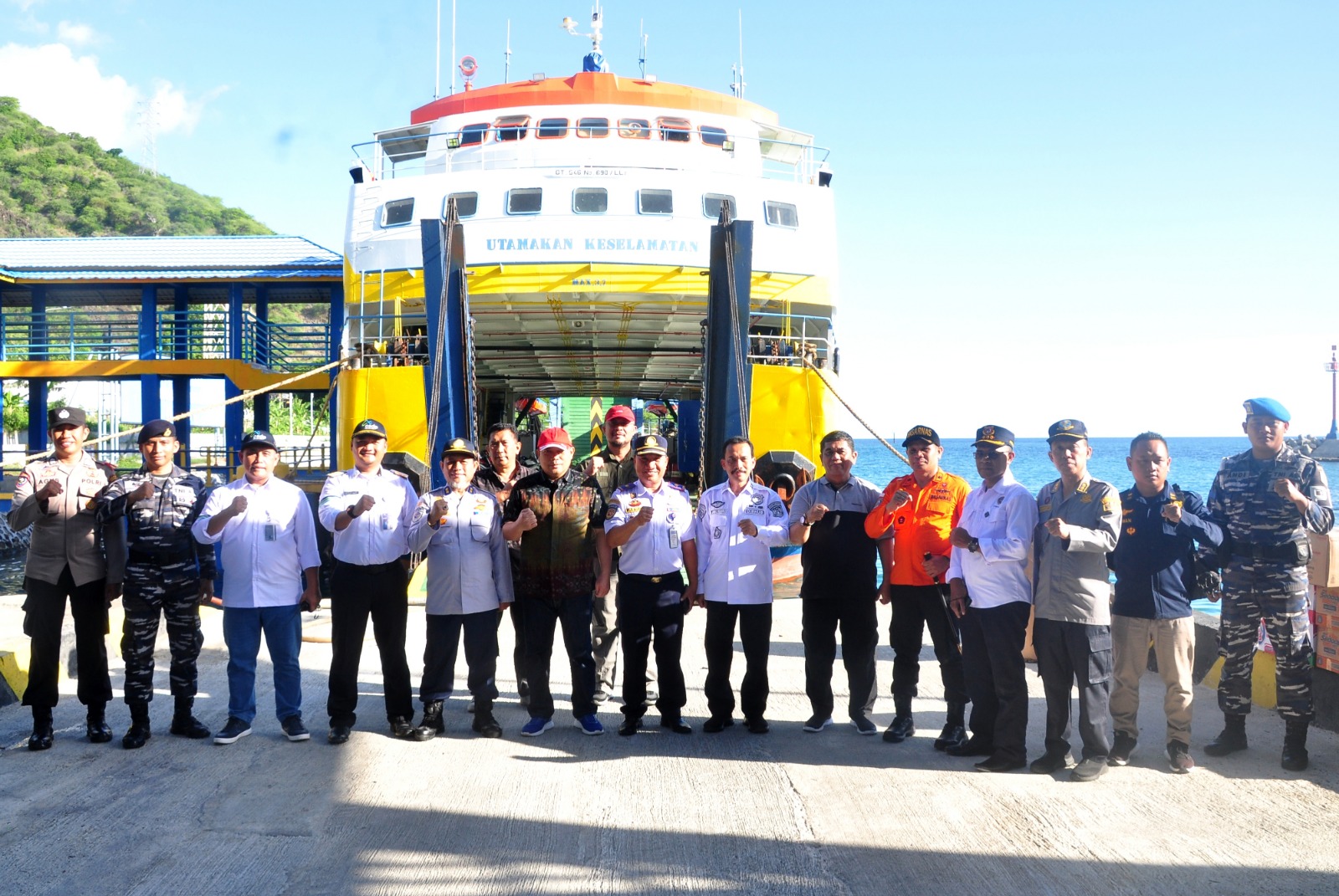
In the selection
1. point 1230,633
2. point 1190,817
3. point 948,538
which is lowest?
point 1190,817

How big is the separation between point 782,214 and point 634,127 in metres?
2.47

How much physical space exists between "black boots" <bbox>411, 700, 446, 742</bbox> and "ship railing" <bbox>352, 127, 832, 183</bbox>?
731 cm

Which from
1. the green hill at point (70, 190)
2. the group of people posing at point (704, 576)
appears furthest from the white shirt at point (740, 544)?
the green hill at point (70, 190)

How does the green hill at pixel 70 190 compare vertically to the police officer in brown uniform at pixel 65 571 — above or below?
above

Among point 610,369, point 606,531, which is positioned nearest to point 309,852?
point 606,531

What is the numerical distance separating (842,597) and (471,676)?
199cm

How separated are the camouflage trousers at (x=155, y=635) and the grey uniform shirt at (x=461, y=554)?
1.18 meters

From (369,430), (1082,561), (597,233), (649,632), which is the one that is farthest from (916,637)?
(597,233)

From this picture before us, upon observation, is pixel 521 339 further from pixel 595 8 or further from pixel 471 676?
pixel 471 676

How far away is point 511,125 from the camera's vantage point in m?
12.4

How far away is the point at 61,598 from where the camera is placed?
4.97 meters

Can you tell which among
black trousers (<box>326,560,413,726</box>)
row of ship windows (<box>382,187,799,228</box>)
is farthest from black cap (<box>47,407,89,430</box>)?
row of ship windows (<box>382,187,799,228</box>)

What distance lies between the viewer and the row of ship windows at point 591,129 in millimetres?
12367

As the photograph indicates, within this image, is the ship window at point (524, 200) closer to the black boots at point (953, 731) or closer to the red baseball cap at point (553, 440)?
the red baseball cap at point (553, 440)
